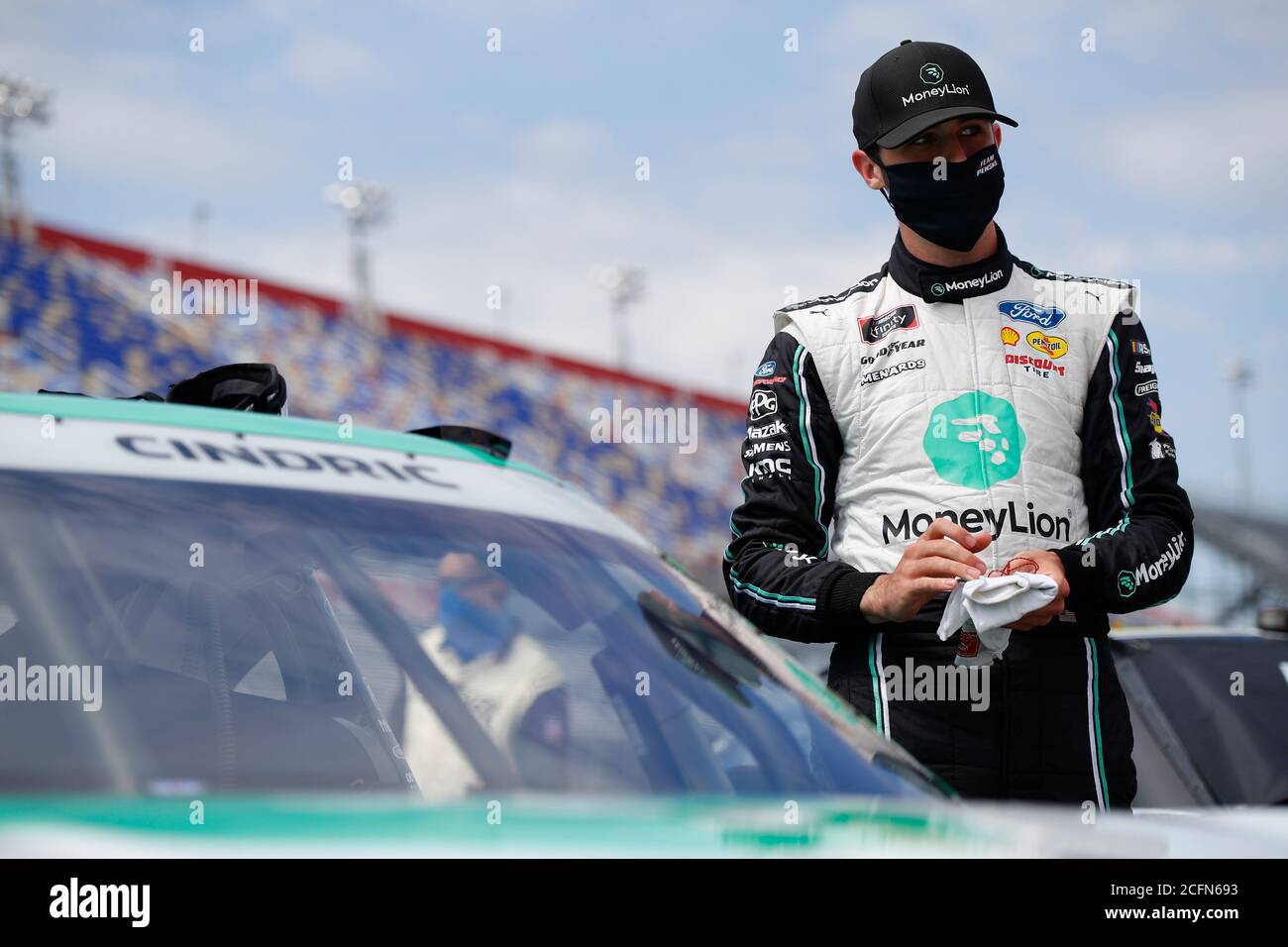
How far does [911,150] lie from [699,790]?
134cm

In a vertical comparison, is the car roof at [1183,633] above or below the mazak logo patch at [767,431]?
below

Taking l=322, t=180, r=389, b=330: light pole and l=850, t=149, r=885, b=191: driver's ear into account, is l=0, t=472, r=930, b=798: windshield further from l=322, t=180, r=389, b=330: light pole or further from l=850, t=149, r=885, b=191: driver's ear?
l=322, t=180, r=389, b=330: light pole

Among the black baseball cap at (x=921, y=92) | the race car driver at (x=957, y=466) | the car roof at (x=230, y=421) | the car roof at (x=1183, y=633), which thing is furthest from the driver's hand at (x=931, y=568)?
the car roof at (x=1183, y=633)

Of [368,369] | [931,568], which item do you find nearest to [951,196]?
[931,568]

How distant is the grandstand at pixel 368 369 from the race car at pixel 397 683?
44.8 ft

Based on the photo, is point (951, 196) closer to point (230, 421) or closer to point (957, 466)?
point (957, 466)

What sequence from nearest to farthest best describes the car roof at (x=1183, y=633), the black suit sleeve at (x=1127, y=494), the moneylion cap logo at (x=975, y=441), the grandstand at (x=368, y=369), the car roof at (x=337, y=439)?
the car roof at (x=337, y=439), the black suit sleeve at (x=1127, y=494), the moneylion cap logo at (x=975, y=441), the car roof at (x=1183, y=633), the grandstand at (x=368, y=369)

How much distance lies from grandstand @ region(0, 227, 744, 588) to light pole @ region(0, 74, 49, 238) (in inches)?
16.6

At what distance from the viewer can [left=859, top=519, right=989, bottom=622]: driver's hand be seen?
206 cm

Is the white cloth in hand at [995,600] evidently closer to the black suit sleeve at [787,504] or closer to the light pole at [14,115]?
the black suit sleeve at [787,504]

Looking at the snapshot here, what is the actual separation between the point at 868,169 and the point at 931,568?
2.76 ft

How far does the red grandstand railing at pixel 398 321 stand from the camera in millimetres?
17844

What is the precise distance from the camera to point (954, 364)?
2.42 metres
